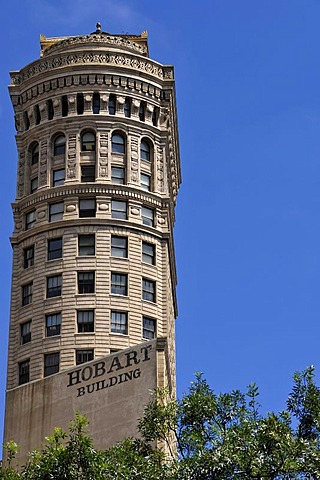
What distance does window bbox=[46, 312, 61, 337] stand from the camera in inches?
3565

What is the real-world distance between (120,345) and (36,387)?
12290mm

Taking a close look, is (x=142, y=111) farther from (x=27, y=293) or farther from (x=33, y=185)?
(x=27, y=293)

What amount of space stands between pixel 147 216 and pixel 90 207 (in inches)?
189

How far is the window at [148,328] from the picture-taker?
91.7m

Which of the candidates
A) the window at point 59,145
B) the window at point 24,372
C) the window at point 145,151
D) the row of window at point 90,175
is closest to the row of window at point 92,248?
the row of window at point 90,175

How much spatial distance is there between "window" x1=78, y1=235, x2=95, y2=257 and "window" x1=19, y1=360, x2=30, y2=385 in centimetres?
927

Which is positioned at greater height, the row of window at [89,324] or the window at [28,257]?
the window at [28,257]

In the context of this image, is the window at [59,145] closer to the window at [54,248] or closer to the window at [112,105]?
the window at [112,105]

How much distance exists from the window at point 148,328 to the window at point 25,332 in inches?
345

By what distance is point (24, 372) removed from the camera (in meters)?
91.4

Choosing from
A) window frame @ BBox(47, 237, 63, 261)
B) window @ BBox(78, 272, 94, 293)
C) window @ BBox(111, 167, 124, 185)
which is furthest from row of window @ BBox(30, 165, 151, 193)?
window @ BBox(78, 272, 94, 293)

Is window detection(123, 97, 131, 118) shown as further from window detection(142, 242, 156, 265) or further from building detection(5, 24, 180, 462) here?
window detection(142, 242, 156, 265)

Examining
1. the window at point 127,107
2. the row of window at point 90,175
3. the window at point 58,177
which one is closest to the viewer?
the row of window at point 90,175

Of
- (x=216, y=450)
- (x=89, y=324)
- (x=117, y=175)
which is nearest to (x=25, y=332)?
(x=89, y=324)
